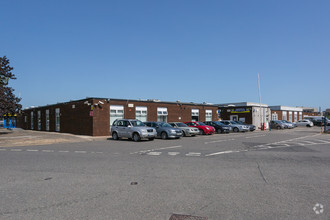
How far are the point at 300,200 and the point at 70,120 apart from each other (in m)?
28.3

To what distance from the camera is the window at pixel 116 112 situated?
2769 centimetres

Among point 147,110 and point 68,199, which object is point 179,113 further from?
point 68,199

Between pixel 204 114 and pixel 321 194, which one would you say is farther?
pixel 204 114

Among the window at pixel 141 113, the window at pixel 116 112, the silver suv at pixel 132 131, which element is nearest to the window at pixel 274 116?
the window at pixel 141 113

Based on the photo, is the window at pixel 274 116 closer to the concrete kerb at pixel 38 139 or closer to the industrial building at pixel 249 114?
the industrial building at pixel 249 114

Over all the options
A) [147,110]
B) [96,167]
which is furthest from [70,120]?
[96,167]

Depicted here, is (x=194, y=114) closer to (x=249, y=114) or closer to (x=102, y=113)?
(x=249, y=114)

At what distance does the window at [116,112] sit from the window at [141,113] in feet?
7.01

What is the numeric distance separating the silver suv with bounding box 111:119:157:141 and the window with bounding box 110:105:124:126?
6.10 metres

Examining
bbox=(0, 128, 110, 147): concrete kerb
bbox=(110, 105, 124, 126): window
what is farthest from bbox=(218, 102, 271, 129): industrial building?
bbox=(0, 128, 110, 147): concrete kerb

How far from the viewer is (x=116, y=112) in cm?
2817

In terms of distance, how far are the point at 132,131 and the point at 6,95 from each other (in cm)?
1501

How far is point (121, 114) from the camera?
2872 centimetres

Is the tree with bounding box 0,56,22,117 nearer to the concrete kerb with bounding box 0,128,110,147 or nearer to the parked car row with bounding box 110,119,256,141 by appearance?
the concrete kerb with bounding box 0,128,110,147
